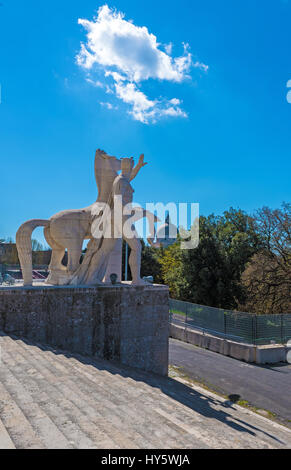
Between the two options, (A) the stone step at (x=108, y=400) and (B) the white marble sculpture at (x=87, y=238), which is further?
(B) the white marble sculpture at (x=87, y=238)

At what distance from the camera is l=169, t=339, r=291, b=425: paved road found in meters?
7.71

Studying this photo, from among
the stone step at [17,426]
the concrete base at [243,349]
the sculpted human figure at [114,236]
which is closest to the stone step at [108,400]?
the stone step at [17,426]

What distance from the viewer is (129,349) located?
8.33m

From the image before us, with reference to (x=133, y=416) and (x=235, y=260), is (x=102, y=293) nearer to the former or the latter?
(x=133, y=416)

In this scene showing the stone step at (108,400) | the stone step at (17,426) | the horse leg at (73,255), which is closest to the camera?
the stone step at (17,426)

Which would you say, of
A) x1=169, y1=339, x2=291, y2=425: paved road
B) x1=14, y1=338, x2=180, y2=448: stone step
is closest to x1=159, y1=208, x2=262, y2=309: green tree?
x1=169, y1=339, x2=291, y2=425: paved road

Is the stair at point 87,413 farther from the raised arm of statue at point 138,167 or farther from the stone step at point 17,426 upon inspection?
the raised arm of statue at point 138,167

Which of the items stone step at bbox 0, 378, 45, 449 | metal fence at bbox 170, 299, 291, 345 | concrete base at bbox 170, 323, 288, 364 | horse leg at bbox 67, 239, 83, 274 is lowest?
concrete base at bbox 170, 323, 288, 364

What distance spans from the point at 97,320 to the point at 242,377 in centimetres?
465

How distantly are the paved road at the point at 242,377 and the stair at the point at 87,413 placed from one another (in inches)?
68.1

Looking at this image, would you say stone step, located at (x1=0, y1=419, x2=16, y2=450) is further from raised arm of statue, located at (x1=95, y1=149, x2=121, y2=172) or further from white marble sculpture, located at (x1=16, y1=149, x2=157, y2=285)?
raised arm of statue, located at (x1=95, y1=149, x2=121, y2=172)

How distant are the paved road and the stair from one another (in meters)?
1.73

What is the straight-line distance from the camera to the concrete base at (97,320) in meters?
6.93

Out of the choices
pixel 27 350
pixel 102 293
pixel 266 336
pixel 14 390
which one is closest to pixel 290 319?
pixel 266 336
